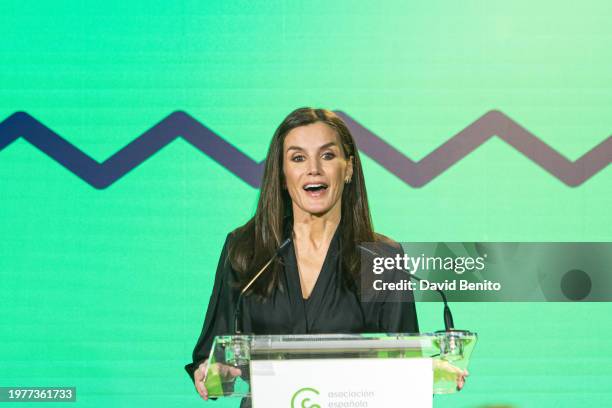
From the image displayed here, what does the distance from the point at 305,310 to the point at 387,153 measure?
72cm

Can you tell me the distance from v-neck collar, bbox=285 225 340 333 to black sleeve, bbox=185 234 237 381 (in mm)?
219

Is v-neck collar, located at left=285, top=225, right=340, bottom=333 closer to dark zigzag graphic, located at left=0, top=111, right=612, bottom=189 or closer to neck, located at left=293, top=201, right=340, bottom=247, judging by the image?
neck, located at left=293, top=201, right=340, bottom=247

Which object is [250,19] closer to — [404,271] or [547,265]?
[404,271]

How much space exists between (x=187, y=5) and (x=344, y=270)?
1227 mm

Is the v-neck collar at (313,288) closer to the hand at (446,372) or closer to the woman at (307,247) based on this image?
the woman at (307,247)

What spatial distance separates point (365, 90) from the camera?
3.36m

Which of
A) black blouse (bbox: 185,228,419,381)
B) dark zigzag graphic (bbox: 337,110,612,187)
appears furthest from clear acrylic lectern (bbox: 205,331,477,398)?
dark zigzag graphic (bbox: 337,110,612,187)

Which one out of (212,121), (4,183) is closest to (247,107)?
(212,121)

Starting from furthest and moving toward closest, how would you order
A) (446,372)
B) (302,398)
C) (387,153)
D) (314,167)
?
1. (387,153)
2. (314,167)
3. (446,372)
4. (302,398)

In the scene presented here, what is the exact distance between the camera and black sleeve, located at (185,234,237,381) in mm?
3113

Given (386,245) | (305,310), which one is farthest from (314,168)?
(305,310)

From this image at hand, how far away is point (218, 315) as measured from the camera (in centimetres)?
316

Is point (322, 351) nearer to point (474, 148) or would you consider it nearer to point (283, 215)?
point (283, 215)

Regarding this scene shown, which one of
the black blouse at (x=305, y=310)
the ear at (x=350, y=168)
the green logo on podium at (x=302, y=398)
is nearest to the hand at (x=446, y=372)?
the green logo on podium at (x=302, y=398)
